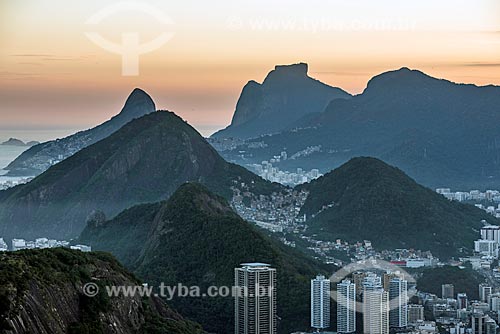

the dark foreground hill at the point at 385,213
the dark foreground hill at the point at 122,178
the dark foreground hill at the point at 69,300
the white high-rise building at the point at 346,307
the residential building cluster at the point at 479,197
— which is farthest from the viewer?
the residential building cluster at the point at 479,197

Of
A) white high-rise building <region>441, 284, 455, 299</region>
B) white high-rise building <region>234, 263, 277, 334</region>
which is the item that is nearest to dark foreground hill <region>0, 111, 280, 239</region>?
white high-rise building <region>441, 284, 455, 299</region>

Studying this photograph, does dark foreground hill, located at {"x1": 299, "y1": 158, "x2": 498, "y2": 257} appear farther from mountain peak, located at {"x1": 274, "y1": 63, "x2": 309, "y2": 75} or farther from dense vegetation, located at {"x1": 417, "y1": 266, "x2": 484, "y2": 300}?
mountain peak, located at {"x1": 274, "y1": 63, "x2": 309, "y2": 75}

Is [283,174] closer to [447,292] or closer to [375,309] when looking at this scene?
[447,292]

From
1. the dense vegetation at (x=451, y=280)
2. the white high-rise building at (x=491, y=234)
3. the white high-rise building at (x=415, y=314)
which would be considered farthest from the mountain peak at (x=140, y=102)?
the white high-rise building at (x=415, y=314)

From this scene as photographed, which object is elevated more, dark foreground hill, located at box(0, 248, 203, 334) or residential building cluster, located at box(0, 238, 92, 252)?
residential building cluster, located at box(0, 238, 92, 252)

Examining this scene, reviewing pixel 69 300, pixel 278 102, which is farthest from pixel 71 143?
pixel 69 300

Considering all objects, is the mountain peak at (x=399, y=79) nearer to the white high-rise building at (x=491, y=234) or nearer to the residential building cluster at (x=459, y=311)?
the white high-rise building at (x=491, y=234)
